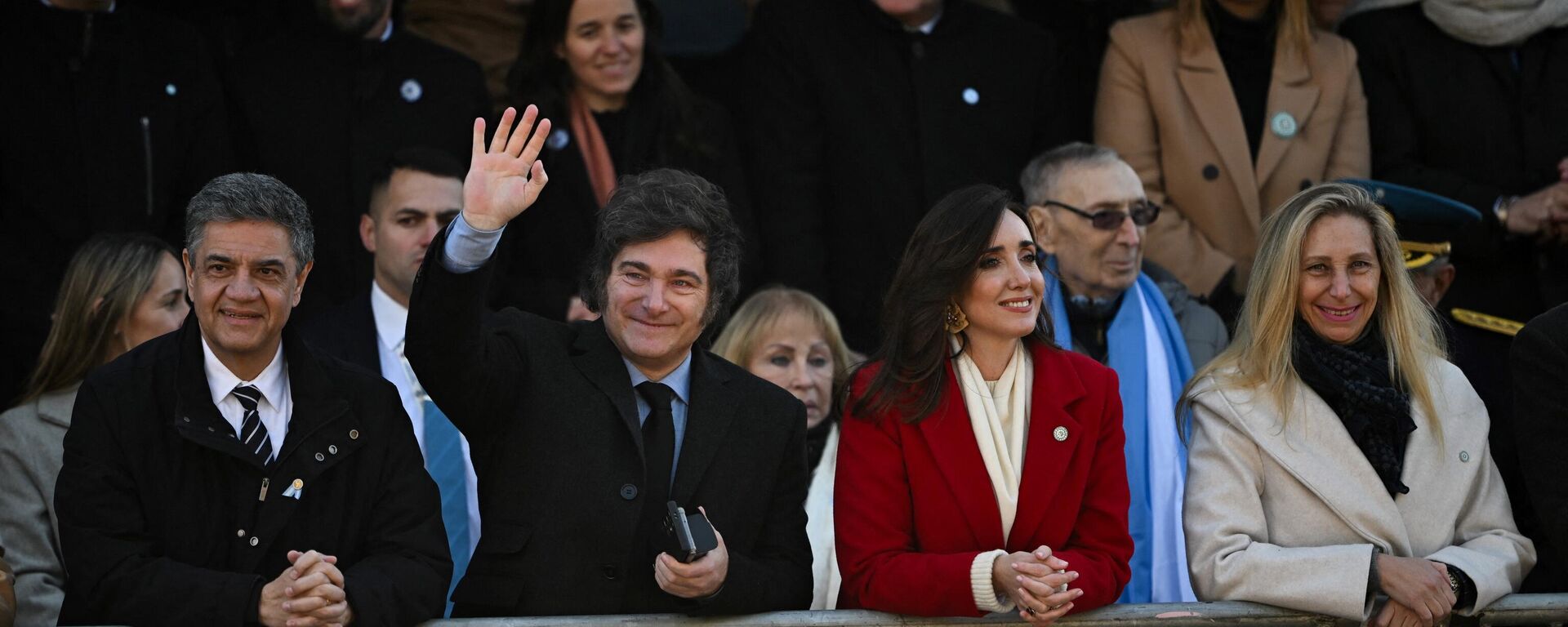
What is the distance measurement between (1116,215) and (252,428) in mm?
2787

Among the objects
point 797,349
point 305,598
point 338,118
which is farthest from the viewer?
point 338,118

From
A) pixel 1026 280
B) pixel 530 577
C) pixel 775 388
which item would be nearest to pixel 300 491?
pixel 530 577

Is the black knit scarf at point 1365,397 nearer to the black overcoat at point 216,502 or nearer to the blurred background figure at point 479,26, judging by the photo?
the black overcoat at point 216,502

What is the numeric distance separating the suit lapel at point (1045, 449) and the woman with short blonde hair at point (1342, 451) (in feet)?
1.35

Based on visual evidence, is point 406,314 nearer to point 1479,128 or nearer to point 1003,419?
point 1003,419

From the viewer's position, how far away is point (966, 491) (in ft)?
13.6

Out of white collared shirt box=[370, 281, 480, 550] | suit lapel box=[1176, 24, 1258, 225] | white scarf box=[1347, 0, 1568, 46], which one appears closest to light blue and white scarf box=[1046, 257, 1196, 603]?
suit lapel box=[1176, 24, 1258, 225]

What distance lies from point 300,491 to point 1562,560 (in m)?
2.92

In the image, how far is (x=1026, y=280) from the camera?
4.29 m

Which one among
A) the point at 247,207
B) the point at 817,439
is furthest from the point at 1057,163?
the point at 247,207

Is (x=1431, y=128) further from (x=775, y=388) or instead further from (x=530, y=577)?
(x=530, y=577)

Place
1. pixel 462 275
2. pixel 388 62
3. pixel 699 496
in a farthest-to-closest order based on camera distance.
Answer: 1. pixel 388 62
2. pixel 699 496
3. pixel 462 275

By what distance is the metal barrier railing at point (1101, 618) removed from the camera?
3844 mm

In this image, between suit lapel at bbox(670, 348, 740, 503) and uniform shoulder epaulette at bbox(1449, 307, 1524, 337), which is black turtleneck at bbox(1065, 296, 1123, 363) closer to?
uniform shoulder epaulette at bbox(1449, 307, 1524, 337)
